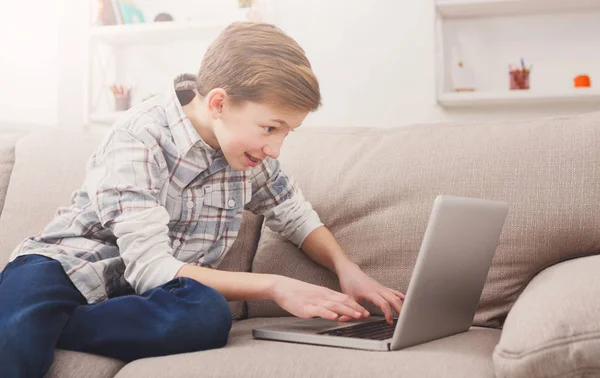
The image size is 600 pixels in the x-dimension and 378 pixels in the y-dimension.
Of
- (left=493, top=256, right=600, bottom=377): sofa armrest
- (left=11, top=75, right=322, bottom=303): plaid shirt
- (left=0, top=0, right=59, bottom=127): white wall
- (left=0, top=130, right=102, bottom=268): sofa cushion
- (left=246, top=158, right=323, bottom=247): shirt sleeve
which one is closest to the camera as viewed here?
(left=493, top=256, right=600, bottom=377): sofa armrest

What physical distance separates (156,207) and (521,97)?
1468 millimetres

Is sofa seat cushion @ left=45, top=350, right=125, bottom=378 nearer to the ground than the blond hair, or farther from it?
nearer to the ground

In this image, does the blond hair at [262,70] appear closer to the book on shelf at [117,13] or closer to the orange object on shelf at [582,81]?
the orange object on shelf at [582,81]

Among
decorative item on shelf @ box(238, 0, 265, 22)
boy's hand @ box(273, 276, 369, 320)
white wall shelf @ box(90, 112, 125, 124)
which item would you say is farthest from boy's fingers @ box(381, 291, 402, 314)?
white wall shelf @ box(90, 112, 125, 124)

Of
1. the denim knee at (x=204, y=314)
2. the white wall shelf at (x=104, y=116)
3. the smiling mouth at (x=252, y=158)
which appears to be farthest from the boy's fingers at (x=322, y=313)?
the white wall shelf at (x=104, y=116)

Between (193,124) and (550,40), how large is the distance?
153 cm

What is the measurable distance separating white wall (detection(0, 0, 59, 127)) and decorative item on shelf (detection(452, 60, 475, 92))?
1472 millimetres

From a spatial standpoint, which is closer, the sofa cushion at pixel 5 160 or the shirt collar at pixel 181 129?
the shirt collar at pixel 181 129

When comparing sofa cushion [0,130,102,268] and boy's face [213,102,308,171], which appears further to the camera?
sofa cushion [0,130,102,268]

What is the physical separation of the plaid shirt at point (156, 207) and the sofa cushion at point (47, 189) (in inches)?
2.7

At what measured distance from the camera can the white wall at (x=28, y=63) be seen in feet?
8.45

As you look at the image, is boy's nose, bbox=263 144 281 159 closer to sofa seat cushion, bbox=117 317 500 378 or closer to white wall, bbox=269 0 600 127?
sofa seat cushion, bbox=117 317 500 378

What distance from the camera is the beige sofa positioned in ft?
2.89

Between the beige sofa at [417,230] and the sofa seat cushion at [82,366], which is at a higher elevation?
the beige sofa at [417,230]
